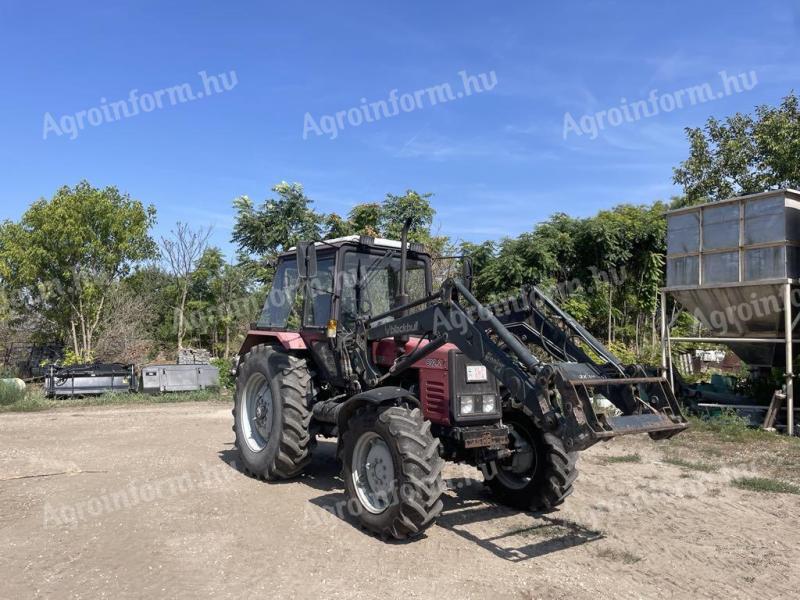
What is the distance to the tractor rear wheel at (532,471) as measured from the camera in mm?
5531

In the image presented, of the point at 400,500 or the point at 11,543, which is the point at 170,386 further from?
the point at 400,500

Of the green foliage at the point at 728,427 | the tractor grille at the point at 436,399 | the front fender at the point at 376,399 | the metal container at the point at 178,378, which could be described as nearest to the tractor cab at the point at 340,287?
the front fender at the point at 376,399

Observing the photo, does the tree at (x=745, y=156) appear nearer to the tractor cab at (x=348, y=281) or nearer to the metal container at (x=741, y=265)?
the metal container at (x=741, y=265)

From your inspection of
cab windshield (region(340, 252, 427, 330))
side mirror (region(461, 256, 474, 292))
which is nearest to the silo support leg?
side mirror (region(461, 256, 474, 292))

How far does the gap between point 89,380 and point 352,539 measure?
1173 centimetres

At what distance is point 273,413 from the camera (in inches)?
257

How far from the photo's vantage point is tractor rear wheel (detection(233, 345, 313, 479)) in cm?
624

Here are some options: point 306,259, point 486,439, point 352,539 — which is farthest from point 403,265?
point 352,539

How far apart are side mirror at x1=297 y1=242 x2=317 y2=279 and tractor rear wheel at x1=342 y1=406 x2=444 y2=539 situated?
1.53m

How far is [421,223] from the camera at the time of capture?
1764 centimetres

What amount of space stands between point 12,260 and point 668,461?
15.2m

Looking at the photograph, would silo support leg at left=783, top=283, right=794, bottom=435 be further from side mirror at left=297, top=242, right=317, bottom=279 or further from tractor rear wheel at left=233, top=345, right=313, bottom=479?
side mirror at left=297, top=242, right=317, bottom=279

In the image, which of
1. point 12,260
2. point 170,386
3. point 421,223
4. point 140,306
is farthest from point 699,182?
point 12,260

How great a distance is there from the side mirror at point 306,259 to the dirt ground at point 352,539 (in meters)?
2.14
